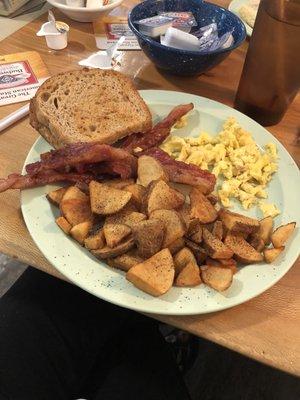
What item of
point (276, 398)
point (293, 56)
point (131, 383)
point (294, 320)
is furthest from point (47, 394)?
point (293, 56)

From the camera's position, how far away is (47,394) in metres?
0.85

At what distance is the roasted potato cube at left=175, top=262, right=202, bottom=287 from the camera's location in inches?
26.5

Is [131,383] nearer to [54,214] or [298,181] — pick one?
[54,214]

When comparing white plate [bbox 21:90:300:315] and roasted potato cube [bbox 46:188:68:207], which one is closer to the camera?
white plate [bbox 21:90:300:315]

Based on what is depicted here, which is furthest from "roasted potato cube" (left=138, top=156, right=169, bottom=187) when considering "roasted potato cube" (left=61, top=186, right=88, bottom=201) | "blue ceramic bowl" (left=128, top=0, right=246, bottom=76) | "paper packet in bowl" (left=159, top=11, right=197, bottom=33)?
"paper packet in bowl" (left=159, top=11, right=197, bottom=33)

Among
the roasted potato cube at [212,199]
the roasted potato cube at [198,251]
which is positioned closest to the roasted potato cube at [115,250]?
the roasted potato cube at [198,251]

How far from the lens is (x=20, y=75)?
1174 millimetres

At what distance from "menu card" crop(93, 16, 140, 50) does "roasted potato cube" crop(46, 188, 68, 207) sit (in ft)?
2.36

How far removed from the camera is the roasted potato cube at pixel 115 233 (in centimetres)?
68

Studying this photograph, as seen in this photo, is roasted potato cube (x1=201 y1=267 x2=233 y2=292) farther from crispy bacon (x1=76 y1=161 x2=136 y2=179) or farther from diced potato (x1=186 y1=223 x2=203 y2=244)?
crispy bacon (x1=76 y1=161 x2=136 y2=179)

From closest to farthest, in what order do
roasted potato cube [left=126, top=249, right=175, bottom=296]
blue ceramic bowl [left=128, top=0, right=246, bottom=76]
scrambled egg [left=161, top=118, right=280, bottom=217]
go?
roasted potato cube [left=126, top=249, right=175, bottom=296], scrambled egg [left=161, top=118, right=280, bottom=217], blue ceramic bowl [left=128, top=0, right=246, bottom=76]

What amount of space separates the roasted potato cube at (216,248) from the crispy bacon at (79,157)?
24cm

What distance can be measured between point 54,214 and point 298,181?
0.54m

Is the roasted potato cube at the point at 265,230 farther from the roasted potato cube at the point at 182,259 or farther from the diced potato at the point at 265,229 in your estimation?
the roasted potato cube at the point at 182,259
